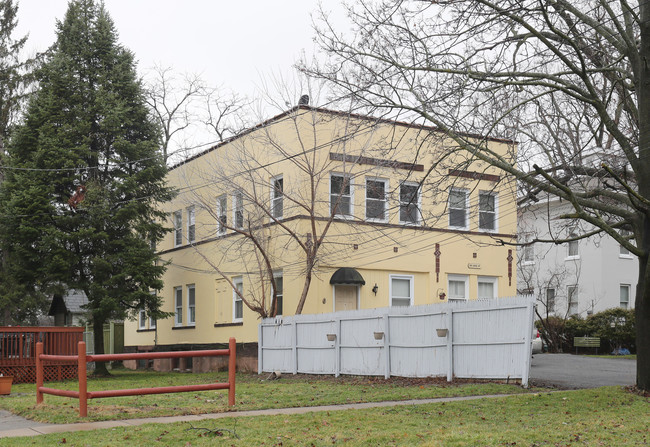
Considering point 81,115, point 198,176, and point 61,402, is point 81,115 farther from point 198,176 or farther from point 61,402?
point 61,402

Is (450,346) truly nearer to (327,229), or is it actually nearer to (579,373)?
(579,373)

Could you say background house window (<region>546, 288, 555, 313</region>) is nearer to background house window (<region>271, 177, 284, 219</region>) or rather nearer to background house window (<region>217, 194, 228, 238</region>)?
background house window (<region>271, 177, 284, 219</region>)

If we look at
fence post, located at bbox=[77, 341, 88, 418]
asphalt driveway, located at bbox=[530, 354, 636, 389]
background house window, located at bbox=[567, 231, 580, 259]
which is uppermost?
background house window, located at bbox=[567, 231, 580, 259]

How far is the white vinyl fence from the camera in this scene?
1686 centimetres

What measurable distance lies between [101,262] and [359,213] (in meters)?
8.47

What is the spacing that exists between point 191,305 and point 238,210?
28.5 feet

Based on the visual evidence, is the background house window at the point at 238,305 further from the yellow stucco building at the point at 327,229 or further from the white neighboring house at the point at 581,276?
→ the white neighboring house at the point at 581,276

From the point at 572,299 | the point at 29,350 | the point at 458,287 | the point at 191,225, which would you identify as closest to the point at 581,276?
the point at 572,299

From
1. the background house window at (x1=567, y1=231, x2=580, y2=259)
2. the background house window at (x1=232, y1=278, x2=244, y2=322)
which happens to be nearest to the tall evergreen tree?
the background house window at (x1=232, y1=278, x2=244, y2=322)

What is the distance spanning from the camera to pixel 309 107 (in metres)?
23.8

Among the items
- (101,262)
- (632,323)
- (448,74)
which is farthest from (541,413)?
(632,323)

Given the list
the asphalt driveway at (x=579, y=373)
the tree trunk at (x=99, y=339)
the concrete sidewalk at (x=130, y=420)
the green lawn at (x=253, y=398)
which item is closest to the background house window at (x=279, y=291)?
the tree trunk at (x=99, y=339)

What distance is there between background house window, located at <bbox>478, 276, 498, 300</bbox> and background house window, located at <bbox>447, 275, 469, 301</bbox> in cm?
68

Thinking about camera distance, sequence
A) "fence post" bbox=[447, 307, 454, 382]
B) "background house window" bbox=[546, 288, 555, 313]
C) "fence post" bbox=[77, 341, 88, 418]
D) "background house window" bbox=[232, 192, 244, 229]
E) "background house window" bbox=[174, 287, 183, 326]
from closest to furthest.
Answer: "fence post" bbox=[77, 341, 88, 418], "fence post" bbox=[447, 307, 454, 382], "background house window" bbox=[232, 192, 244, 229], "background house window" bbox=[174, 287, 183, 326], "background house window" bbox=[546, 288, 555, 313]
